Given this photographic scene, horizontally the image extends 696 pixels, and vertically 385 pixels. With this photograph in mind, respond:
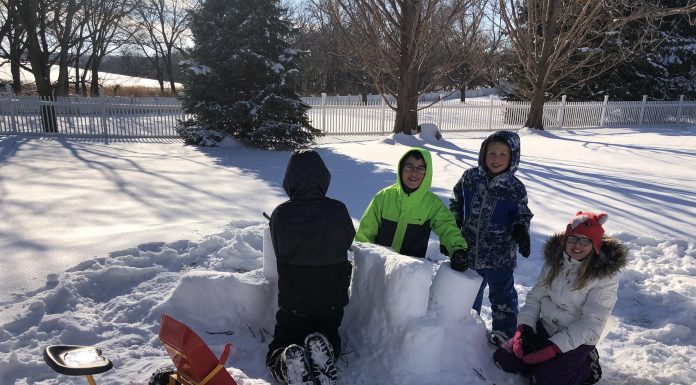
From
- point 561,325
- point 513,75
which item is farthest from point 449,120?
point 561,325

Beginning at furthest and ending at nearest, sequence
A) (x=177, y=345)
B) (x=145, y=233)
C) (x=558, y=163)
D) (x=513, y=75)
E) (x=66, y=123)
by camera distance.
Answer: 1. (x=513, y=75)
2. (x=66, y=123)
3. (x=558, y=163)
4. (x=145, y=233)
5. (x=177, y=345)

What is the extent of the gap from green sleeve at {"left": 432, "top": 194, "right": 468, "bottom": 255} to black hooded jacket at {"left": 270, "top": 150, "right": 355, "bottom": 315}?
65 cm

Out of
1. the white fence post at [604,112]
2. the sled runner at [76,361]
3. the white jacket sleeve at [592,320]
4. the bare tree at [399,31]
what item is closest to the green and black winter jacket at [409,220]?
the white jacket sleeve at [592,320]

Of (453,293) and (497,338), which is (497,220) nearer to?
(453,293)

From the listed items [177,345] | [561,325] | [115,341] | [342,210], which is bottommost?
[115,341]

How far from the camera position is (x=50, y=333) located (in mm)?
2916

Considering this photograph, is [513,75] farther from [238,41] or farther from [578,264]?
[578,264]

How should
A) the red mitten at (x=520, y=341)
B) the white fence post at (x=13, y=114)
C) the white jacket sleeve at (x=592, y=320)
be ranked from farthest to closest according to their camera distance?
the white fence post at (x=13, y=114) < the red mitten at (x=520, y=341) < the white jacket sleeve at (x=592, y=320)

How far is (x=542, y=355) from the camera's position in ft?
8.38

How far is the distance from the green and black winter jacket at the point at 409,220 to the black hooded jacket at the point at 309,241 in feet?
1.50

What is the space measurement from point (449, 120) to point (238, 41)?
9.72 meters

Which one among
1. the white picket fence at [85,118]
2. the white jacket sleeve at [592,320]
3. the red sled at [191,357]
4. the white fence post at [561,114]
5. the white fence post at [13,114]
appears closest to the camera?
the red sled at [191,357]

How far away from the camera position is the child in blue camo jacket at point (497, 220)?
2.92 meters

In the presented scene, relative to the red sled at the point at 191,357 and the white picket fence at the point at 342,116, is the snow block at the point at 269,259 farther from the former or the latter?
the white picket fence at the point at 342,116
